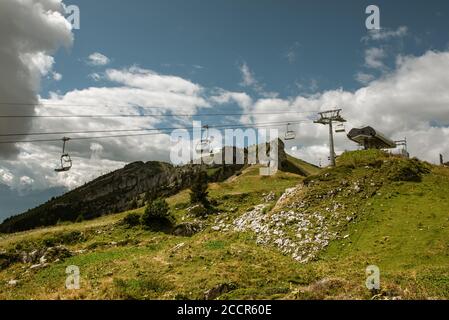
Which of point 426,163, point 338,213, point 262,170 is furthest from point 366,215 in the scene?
point 262,170

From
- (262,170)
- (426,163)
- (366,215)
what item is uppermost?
(262,170)

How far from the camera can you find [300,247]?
38531 millimetres

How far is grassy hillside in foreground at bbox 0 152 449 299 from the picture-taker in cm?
2462

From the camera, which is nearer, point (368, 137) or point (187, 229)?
point (187, 229)

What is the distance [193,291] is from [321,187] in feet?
97.6

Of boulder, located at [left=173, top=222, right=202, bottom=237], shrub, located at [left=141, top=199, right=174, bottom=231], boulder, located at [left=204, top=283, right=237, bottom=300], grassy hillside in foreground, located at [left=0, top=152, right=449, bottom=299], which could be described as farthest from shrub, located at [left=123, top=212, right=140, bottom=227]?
boulder, located at [left=204, top=283, right=237, bottom=300]

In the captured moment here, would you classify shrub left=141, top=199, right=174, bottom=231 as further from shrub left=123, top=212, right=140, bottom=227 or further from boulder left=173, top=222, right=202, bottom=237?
boulder left=173, top=222, right=202, bottom=237

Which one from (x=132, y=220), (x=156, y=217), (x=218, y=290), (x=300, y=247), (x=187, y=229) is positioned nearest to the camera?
(x=218, y=290)

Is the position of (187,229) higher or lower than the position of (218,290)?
higher

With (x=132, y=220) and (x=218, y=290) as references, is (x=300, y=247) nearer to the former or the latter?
(x=218, y=290)

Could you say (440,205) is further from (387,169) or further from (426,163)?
(426,163)

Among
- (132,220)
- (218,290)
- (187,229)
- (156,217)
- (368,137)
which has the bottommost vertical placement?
(218,290)

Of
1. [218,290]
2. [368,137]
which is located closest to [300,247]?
[218,290]

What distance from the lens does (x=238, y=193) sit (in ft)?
242
